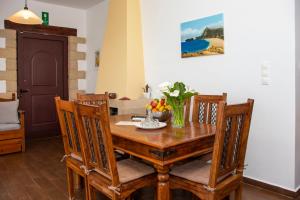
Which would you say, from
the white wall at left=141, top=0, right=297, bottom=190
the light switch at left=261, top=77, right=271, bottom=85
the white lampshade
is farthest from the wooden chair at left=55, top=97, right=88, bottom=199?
the light switch at left=261, top=77, right=271, bottom=85

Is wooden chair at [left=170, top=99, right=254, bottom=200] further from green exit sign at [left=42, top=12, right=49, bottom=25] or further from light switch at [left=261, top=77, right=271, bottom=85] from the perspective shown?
green exit sign at [left=42, top=12, right=49, bottom=25]

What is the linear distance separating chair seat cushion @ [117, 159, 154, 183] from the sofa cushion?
9.05 feet

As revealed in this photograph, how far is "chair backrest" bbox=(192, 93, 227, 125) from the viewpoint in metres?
2.54

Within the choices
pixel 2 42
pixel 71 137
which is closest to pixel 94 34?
pixel 2 42

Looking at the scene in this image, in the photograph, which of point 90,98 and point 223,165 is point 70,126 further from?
point 223,165

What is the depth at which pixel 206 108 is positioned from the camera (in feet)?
8.51

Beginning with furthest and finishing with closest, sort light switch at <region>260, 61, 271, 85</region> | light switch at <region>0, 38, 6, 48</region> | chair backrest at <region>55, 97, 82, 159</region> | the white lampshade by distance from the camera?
light switch at <region>0, 38, 6, 48</region> < the white lampshade < light switch at <region>260, 61, 271, 85</region> < chair backrest at <region>55, 97, 82, 159</region>

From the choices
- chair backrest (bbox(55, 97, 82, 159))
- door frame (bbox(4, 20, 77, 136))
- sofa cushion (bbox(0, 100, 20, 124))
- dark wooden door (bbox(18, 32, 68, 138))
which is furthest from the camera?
dark wooden door (bbox(18, 32, 68, 138))

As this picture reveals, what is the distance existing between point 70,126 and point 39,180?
1222 mm

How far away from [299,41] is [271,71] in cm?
37

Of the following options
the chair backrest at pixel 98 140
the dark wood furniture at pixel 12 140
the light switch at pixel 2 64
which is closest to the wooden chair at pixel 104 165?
the chair backrest at pixel 98 140

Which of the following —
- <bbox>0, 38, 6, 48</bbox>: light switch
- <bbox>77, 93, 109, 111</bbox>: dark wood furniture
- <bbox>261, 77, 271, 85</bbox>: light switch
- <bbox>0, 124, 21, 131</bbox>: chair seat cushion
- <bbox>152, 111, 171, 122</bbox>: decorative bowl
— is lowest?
<bbox>0, 124, 21, 131</bbox>: chair seat cushion

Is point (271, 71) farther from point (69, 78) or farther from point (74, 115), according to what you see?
point (69, 78)

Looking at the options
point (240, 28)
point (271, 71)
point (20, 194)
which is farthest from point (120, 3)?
point (20, 194)
